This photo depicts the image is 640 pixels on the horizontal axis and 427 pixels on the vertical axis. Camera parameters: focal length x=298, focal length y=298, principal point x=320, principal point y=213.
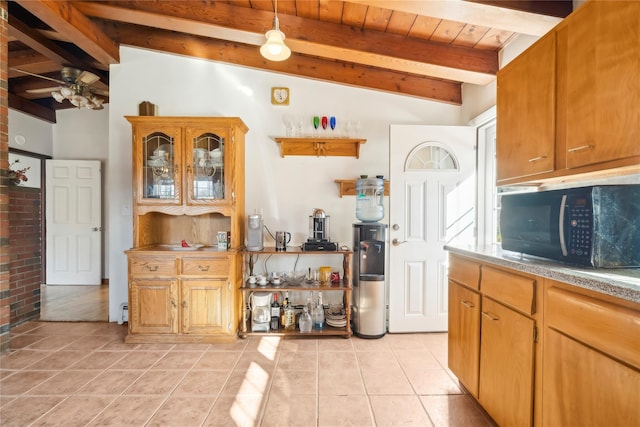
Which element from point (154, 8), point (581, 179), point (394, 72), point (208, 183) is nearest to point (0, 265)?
point (208, 183)

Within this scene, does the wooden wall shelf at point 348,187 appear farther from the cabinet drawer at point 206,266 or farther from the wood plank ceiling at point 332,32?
the cabinet drawer at point 206,266

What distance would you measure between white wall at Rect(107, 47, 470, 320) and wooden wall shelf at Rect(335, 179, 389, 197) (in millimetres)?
79

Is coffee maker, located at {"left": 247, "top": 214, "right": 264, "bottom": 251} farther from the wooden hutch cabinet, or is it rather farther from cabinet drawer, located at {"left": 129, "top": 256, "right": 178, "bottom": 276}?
cabinet drawer, located at {"left": 129, "top": 256, "right": 178, "bottom": 276}

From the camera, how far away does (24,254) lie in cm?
324

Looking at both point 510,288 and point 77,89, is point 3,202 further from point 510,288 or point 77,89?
point 510,288

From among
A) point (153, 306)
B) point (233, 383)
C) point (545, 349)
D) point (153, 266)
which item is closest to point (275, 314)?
point (233, 383)

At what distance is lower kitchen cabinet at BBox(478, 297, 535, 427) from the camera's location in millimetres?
1310

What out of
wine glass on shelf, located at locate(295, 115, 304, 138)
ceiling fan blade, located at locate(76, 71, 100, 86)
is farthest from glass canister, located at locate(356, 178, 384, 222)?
ceiling fan blade, located at locate(76, 71, 100, 86)

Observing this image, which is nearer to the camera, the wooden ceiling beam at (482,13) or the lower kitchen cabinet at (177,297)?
the wooden ceiling beam at (482,13)

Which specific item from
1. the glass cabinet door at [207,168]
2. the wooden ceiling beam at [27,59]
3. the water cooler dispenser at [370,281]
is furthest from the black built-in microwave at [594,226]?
the wooden ceiling beam at [27,59]

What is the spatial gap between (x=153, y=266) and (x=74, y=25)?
2.17 m

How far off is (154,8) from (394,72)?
230 cm

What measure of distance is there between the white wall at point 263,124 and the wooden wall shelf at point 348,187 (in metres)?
0.08

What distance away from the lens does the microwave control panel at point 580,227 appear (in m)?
1.17
